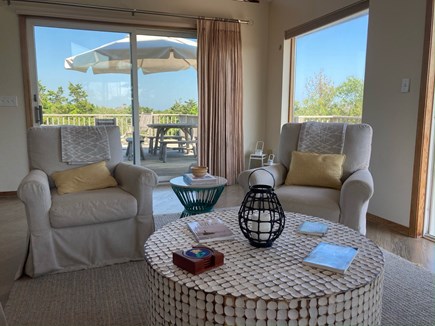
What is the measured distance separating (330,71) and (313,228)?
9.26 ft

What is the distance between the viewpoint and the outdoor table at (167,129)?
486 centimetres

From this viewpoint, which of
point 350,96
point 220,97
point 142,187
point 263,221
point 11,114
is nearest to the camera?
point 263,221

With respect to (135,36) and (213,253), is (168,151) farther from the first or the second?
(213,253)

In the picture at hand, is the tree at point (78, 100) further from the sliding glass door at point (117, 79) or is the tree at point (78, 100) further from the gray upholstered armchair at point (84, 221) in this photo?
the gray upholstered armchair at point (84, 221)

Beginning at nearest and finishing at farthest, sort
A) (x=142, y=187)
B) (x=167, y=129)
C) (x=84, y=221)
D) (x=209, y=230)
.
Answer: (x=209, y=230) < (x=84, y=221) < (x=142, y=187) < (x=167, y=129)

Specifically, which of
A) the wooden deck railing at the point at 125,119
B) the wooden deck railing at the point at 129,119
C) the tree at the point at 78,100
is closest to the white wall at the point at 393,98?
the wooden deck railing at the point at 129,119

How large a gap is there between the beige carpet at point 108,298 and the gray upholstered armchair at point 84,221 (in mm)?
98

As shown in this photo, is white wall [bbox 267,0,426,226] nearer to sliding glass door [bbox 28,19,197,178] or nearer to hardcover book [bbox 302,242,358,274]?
hardcover book [bbox 302,242,358,274]

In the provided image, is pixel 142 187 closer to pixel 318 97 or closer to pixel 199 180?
pixel 199 180

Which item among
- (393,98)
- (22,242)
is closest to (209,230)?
(22,242)

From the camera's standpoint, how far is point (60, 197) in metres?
2.34

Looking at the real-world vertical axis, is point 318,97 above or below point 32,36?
below

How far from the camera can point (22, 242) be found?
2.72 metres

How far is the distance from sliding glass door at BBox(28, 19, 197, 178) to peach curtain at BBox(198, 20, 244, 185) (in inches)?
10.7
